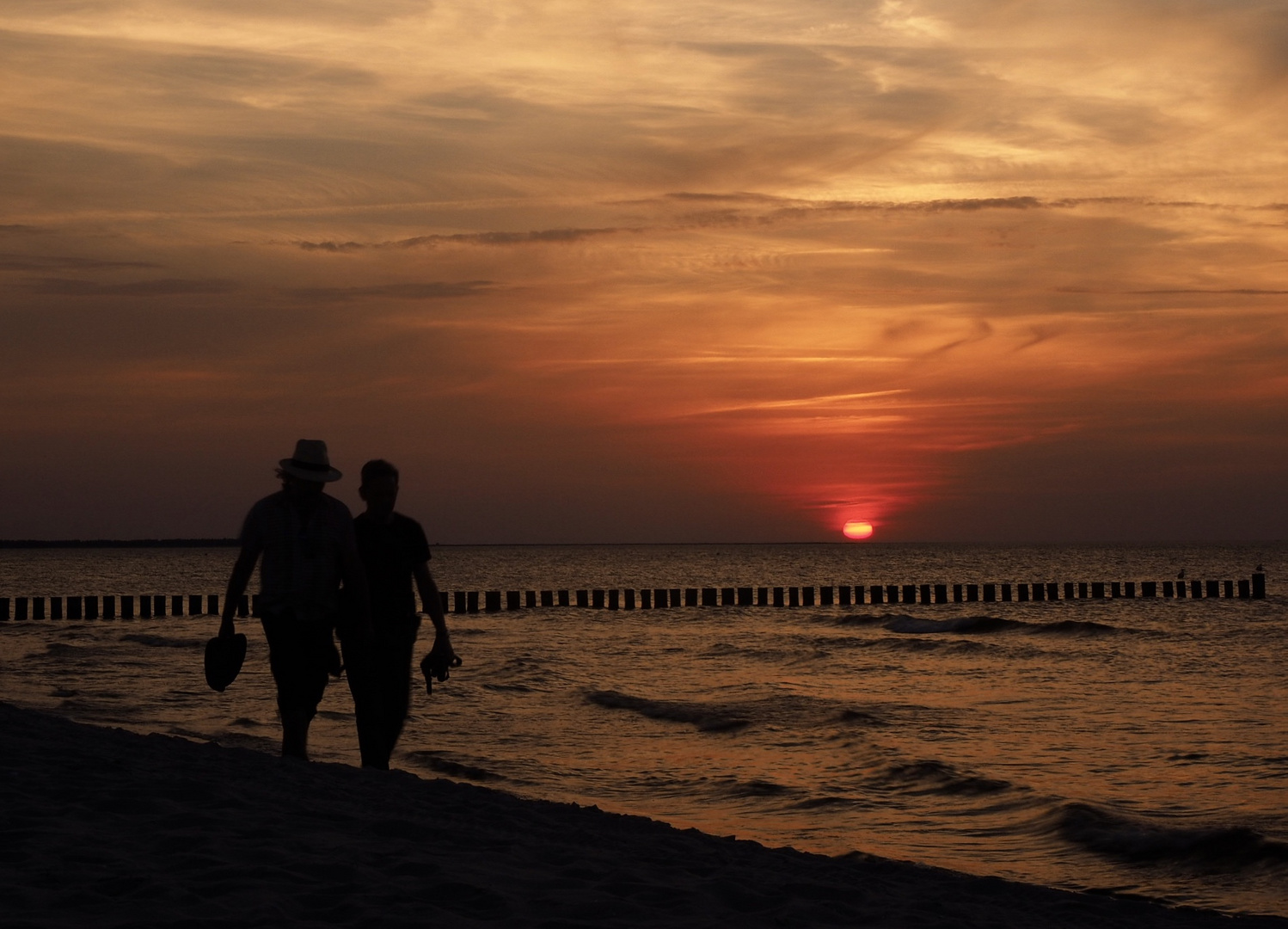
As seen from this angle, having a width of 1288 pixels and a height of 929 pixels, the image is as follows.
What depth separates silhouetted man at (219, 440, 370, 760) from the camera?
672 centimetres

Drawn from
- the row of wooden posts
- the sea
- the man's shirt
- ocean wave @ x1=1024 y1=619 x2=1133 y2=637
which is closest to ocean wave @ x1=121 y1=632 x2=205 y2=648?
the sea

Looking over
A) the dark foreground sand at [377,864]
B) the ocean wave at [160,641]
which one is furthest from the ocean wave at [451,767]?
the ocean wave at [160,641]

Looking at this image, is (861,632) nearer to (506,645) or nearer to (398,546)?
(506,645)

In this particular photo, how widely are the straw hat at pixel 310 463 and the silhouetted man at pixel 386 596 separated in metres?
0.23

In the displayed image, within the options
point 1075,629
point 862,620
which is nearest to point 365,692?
point 1075,629

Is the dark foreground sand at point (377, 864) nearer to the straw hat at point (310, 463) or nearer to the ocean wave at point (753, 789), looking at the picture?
the straw hat at point (310, 463)

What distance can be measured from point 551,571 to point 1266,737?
Answer: 304 feet

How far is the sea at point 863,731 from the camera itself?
9242 mm

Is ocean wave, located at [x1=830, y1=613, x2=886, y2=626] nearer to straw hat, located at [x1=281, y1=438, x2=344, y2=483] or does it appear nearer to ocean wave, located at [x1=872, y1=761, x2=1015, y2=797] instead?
ocean wave, located at [x1=872, y1=761, x2=1015, y2=797]

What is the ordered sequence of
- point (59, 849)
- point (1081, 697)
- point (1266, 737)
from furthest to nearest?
point (1081, 697)
point (1266, 737)
point (59, 849)

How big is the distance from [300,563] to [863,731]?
29.9 ft

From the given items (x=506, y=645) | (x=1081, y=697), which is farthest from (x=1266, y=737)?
(x=506, y=645)

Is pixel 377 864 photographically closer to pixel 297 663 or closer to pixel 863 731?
pixel 297 663

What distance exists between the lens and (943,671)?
2278 centimetres
